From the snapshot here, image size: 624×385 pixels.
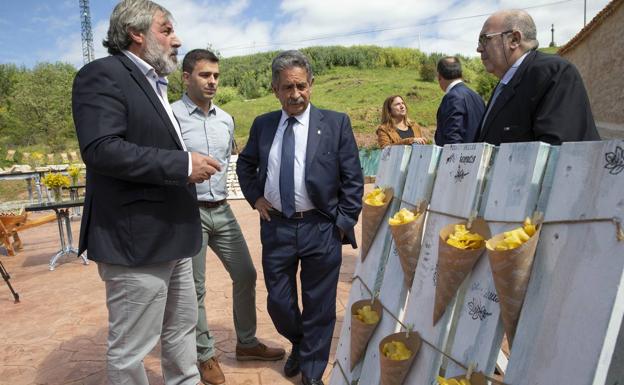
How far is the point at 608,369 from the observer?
107 cm

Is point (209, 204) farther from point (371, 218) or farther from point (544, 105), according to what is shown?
point (544, 105)

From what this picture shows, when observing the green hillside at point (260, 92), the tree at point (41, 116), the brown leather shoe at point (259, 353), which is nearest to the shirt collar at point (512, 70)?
the brown leather shoe at point (259, 353)

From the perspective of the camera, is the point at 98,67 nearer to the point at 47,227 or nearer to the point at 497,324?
the point at 497,324

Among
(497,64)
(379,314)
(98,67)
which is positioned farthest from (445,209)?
(98,67)

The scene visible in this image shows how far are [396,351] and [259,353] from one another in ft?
6.29

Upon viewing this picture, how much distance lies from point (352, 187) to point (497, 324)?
1.74m

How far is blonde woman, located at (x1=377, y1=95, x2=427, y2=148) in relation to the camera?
486cm

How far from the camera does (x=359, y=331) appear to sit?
2152 millimetres

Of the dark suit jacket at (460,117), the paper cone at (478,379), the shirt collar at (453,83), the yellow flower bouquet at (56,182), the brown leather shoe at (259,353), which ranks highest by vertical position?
the shirt collar at (453,83)

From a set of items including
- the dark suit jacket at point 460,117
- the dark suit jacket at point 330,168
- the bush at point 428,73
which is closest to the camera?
the dark suit jacket at point 330,168

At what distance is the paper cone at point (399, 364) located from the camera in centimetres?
173

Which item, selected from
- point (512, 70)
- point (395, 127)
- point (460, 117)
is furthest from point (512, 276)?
point (395, 127)

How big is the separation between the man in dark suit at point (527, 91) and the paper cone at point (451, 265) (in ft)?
2.84

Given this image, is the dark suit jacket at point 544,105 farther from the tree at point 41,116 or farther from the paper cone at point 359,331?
the tree at point 41,116
